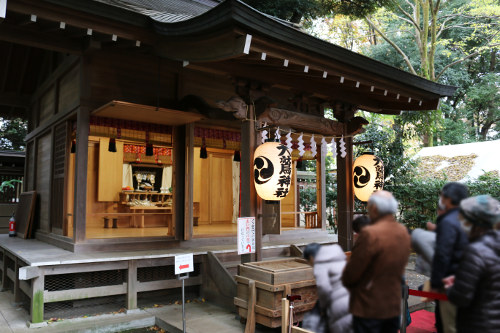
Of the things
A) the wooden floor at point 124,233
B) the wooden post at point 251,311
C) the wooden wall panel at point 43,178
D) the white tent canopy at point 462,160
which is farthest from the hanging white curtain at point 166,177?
the white tent canopy at point 462,160

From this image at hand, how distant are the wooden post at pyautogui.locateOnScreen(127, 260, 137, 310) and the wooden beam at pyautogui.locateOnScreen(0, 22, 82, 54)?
3.82m

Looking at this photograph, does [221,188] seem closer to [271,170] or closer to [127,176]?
[127,176]

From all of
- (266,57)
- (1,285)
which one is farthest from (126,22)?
(1,285)

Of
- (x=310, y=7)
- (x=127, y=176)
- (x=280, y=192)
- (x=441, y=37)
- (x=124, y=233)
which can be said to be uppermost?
(x=441, y=37)

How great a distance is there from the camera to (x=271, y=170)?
5.72m

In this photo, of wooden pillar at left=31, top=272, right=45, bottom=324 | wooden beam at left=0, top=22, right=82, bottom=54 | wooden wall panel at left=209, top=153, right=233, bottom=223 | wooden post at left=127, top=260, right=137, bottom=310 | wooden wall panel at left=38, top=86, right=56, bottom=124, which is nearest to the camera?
wooden pillar at left=31, top=272, right=45, bottom=324

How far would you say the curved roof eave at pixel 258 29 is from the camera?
459cm

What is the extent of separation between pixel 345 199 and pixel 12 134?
19.0 meters

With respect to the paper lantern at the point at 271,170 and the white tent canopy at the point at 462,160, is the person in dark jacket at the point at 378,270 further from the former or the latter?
the white tent canopy at the point at 462,160

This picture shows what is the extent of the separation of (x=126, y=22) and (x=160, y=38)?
1.78 ft

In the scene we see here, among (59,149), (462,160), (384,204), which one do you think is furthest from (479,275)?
(462,160)

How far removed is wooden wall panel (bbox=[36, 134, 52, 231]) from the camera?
28.1ft

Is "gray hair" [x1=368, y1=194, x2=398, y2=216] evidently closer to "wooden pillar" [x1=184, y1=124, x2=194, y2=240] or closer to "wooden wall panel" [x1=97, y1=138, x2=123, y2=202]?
"wooden pillar" [x1=184, y1=124, x2=194, y2=240]

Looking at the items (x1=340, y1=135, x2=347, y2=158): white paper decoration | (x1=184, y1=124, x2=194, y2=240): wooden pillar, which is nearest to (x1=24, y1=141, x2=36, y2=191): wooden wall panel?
(x1=184, y1=124, x2=194, y2=240): wooden pillar
